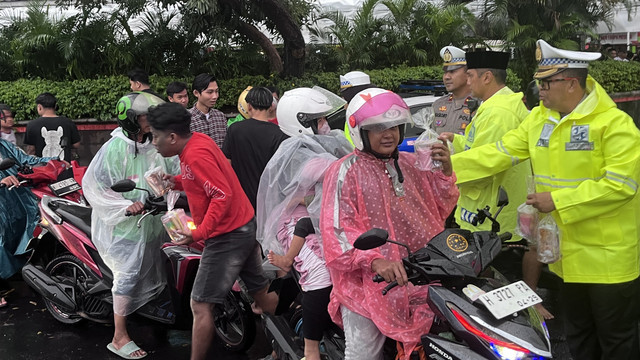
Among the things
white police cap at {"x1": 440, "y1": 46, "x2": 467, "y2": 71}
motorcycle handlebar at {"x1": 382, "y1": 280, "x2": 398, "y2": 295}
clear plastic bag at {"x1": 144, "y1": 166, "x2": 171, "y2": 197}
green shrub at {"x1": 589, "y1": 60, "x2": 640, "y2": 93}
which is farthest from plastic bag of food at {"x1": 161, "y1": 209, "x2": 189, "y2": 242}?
green shrub at {"x1": 589, "y1": 60, "x2": 640, "y2": 93}

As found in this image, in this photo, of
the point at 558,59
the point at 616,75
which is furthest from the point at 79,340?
the point at 616,75

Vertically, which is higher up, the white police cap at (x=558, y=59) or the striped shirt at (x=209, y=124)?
the white police cap at (x=558, y=59)

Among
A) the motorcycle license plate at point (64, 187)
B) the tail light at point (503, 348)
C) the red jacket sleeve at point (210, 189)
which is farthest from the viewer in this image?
the motorcycle license plate at point (64, 187)

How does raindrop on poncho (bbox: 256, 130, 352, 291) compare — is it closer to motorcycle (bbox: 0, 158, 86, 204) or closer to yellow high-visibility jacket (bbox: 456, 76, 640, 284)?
yellow high-visibility jacket (bbox: 456, 76, 640, 284)

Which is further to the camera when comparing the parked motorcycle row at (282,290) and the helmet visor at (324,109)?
the helmet visor at (324,109)

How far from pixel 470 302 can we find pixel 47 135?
5770mm

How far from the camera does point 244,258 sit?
436 cm

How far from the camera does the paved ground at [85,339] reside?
503cm

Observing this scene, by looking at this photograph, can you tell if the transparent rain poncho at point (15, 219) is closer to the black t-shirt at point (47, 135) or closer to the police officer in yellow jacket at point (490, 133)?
the black t-shirt at point (47, 135)

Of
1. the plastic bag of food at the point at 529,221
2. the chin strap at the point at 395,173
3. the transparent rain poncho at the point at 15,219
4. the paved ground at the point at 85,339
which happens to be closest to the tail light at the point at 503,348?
the chin strap at the point at 395,173

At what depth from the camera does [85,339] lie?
5.36 meters

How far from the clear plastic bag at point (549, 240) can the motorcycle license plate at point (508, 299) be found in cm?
79

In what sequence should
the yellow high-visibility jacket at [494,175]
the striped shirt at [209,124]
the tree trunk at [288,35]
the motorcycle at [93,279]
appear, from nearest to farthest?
1. the yellow high-visibility jacket at [494,175]
2. the motorcycle at [93,279]
3. the striped shirt at [209,124]
4. the tree trunk at [288,35]

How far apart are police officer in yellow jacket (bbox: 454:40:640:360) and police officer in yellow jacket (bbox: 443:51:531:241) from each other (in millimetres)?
766
